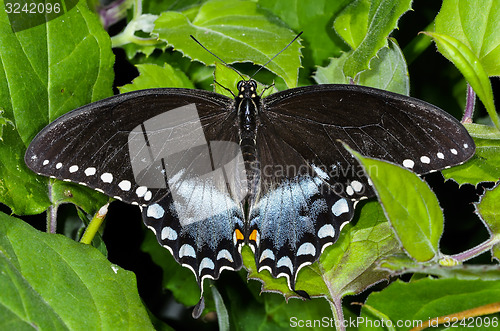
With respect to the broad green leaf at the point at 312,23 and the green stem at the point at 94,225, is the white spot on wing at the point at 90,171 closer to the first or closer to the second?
the green stem at the point at 94,225

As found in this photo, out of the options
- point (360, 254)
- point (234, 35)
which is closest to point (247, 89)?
point (234, 35)

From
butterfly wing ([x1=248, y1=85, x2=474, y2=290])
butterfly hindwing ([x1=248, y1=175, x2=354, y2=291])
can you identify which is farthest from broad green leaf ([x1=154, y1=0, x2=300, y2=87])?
butterfly hindwing ([x1=248, y1=175, x2=354, y2=291])

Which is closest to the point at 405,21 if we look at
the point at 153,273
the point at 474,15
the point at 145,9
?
the point at 474,15

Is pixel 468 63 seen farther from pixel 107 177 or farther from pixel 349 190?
pixel 107 177

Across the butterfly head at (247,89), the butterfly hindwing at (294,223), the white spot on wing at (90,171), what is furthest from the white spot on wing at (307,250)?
the white spot on wing at (90,171)

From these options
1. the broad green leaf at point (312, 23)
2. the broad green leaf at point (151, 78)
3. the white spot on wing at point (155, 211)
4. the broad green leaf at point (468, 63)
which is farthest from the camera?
the broad green leaf at point (312, 23)

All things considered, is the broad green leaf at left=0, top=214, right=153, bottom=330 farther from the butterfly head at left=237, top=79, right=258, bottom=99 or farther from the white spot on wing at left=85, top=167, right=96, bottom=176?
the butterfly head at left=237, top=79, right=258, bottom=99
